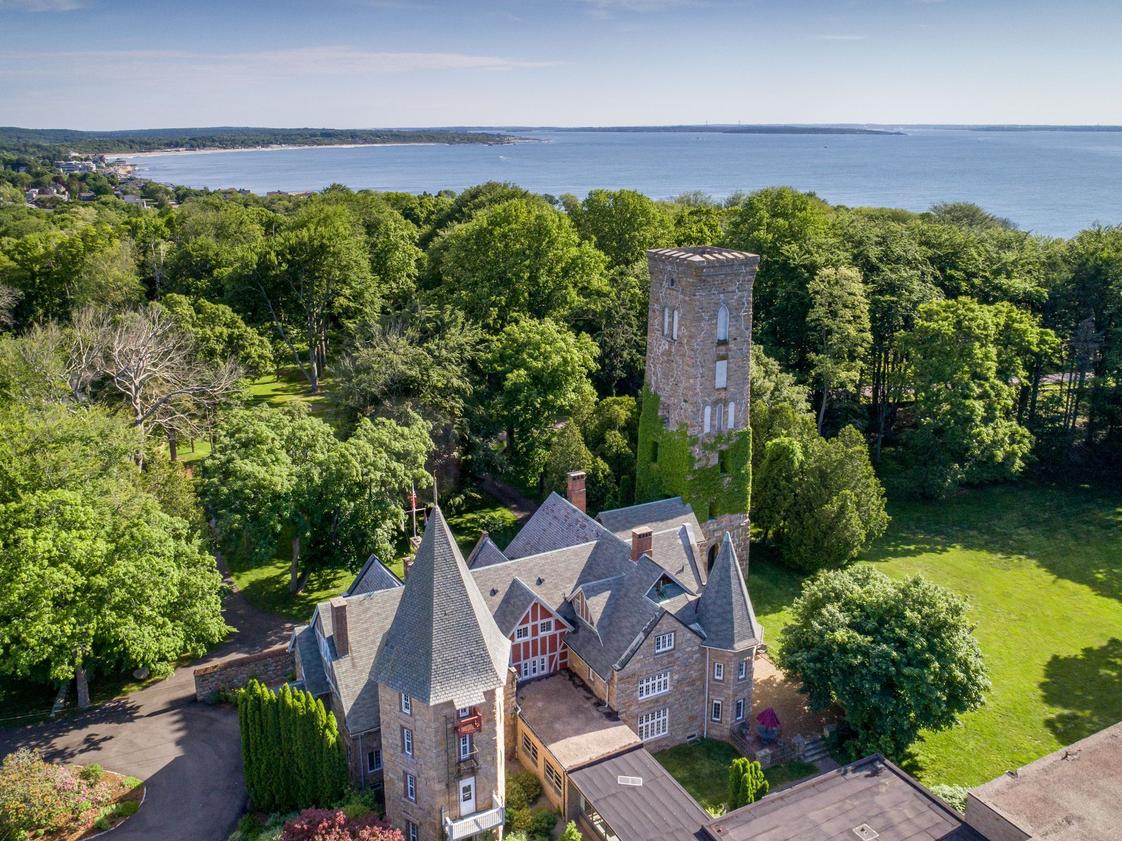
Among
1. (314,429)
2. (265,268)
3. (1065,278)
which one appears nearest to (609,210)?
(265,268)

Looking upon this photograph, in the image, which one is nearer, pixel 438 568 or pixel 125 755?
pixel 438 568

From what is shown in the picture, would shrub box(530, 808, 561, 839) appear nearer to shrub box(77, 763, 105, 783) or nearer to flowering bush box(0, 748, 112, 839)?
flowering bush box(0, 748, 112, 839)

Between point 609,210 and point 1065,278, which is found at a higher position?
point 609,210

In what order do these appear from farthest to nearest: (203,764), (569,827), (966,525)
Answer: (966,525) < (203,764) < (569,827)

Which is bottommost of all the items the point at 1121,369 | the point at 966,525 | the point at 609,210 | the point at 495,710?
the point at 966,525

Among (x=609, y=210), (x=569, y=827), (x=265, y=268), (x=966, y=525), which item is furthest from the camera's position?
(x=609, y=210)

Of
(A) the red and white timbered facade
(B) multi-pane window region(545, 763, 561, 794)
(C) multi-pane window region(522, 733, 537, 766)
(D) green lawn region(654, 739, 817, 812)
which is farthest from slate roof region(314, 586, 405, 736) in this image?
(D) green lawn region(654, 739, 817, 812)

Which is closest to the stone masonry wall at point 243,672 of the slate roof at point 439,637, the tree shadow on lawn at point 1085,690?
the slate roof at point 439,637

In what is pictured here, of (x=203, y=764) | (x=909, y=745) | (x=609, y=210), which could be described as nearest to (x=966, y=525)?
(x=909, y=745)

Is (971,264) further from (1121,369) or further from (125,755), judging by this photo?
(125,755)
